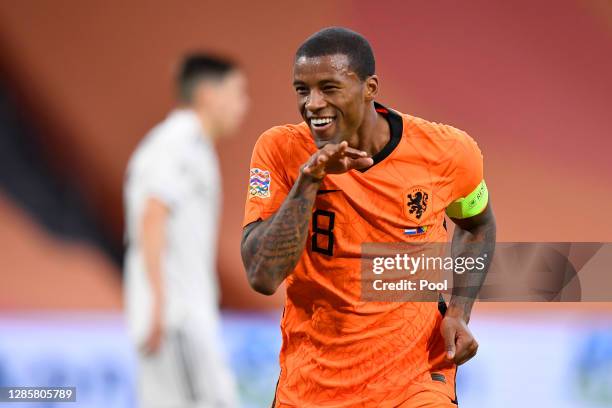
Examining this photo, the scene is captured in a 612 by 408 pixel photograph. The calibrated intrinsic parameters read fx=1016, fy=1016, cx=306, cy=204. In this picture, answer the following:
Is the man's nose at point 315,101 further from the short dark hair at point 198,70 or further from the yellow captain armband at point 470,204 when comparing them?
the short dark hair at point 198,70

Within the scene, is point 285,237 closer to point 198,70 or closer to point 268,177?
point 268,177

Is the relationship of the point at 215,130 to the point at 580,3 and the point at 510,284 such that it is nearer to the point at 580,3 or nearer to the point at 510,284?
the point at 510,284

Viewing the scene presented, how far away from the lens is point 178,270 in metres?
5.11

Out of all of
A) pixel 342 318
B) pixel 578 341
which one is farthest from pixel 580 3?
pixel 342 318

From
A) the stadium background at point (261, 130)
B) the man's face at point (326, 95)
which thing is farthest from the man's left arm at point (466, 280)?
the stadium background at point (261, 130)

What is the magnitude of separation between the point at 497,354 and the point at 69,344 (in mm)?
2423

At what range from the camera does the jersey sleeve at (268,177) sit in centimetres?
299

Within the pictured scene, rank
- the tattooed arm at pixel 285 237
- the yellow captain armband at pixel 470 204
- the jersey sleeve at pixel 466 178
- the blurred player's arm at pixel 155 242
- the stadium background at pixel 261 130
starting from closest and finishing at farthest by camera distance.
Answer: the tattooed arm at pixel 285 237, the jersey sleeve at pixel 466 178, the yellow captain armband at pixel 470 204, the blurred player's arm at pixel 155 242, the stadium background at pixel 261 130

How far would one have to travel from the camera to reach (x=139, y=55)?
6043 millimetres

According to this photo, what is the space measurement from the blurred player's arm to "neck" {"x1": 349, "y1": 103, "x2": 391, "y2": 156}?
207 cm

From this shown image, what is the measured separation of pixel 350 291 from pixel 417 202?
0.36m

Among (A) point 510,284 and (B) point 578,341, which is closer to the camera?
(A) point 510,284

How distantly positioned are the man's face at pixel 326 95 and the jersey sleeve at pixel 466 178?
46 centimetres

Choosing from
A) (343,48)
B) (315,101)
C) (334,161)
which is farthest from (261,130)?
(334,161)
